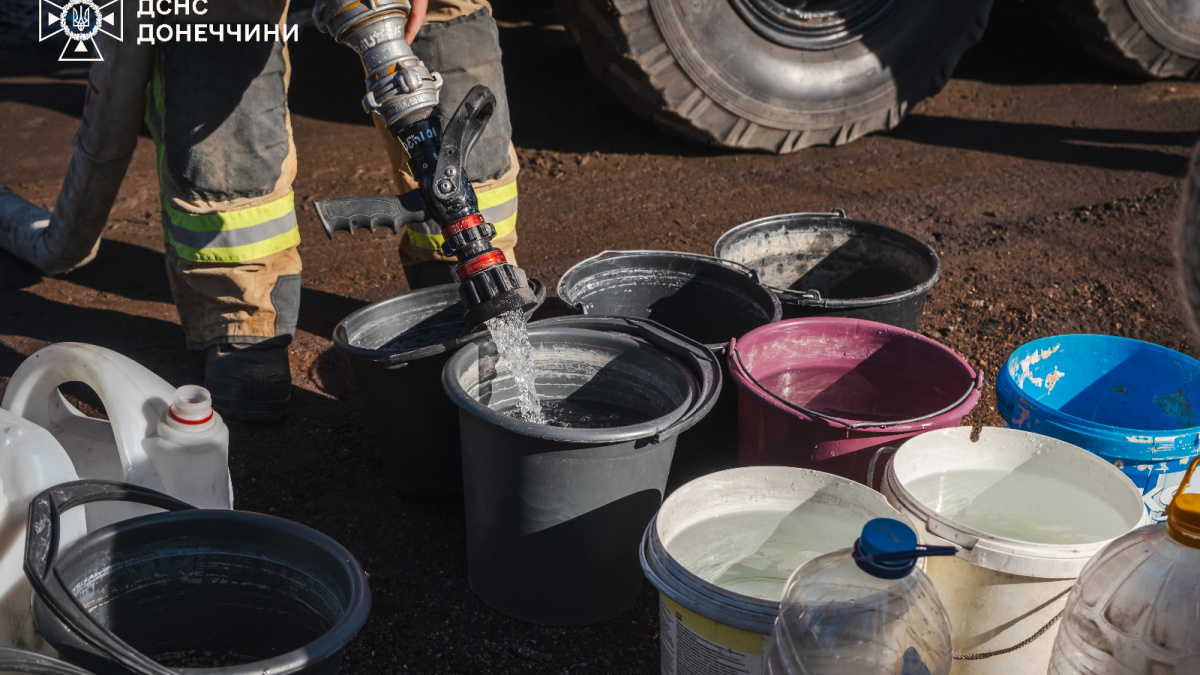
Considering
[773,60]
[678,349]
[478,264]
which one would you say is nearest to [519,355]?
[478,264]

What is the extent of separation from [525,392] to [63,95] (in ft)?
13.0

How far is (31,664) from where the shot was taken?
3.84 feet

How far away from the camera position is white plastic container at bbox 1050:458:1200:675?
1325 millimetres

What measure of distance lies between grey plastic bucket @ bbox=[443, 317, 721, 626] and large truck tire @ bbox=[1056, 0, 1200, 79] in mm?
3982

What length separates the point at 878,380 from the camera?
229 centimetres

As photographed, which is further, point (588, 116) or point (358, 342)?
point (588, 116)

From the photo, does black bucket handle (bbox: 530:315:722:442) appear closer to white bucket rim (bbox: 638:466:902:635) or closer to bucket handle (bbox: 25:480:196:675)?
white bucket rim (bbox: 638:466:902:635)

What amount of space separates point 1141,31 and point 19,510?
544 centimetres

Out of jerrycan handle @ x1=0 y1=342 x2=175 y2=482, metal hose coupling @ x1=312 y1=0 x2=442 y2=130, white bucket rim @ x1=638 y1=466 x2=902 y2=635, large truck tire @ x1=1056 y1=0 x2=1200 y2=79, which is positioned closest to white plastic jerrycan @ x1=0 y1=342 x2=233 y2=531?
jerrycan handle @ x1=0 y1=342 x2=175 y2=482

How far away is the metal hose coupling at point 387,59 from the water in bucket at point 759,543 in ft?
3.48

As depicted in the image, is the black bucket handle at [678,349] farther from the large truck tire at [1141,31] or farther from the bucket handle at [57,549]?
the large truck tire at [1141,31]

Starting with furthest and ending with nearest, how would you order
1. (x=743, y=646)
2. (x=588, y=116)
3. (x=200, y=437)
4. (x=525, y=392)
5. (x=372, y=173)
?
1. (x=588, y=116)
2. (x=372, y=173)
3. (x=525, y=392)
4. (x=200, y=437)
5. (x=743, y=646)

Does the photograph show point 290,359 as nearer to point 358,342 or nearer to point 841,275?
point 358,342

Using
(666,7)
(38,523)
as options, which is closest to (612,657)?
(38,523)
